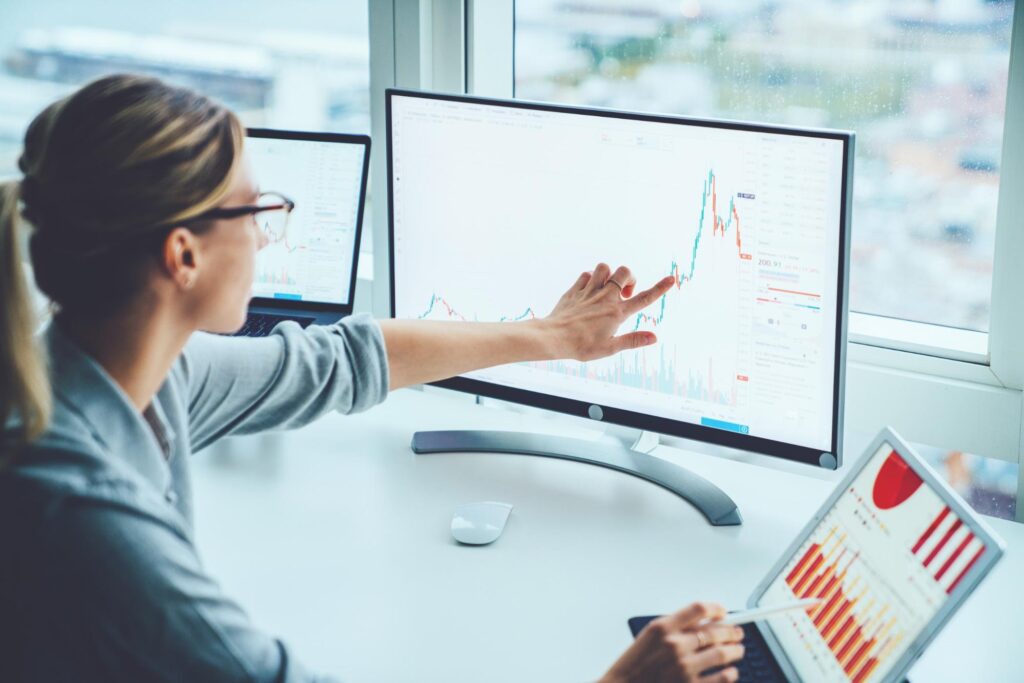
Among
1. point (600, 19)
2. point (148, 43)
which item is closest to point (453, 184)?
point (600, 19)

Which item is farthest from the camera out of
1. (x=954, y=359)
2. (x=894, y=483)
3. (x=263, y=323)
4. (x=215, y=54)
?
(x=215, y=54)

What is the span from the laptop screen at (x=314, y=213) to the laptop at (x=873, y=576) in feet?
2.78

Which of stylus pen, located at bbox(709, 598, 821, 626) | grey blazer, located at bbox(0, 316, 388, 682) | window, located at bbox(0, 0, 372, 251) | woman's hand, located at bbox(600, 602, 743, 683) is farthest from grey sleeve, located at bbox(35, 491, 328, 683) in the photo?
window, located at bbox(0, 0, 372, 251)

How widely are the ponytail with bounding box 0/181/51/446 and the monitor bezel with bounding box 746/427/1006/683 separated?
72cm

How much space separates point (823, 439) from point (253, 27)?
1498 millimetres

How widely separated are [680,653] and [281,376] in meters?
0.60

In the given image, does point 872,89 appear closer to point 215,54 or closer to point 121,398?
point 121,398

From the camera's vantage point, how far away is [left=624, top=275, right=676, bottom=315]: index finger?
4.32 feet

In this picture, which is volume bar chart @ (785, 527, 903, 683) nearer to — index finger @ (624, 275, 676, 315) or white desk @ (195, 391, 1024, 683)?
white desk @ (195, 391, 1024, 683)

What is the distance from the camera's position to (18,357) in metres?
0.84

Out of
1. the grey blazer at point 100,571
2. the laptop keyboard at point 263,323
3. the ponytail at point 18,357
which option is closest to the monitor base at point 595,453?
the laptop keyboard at point 263,323

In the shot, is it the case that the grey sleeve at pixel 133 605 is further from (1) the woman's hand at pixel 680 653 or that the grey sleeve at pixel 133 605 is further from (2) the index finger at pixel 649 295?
(2) the index finger at pixel 649 295

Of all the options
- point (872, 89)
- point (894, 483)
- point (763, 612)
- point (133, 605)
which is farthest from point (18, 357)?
point (872, 89)

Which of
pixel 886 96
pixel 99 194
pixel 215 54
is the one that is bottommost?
pixel 99 194
